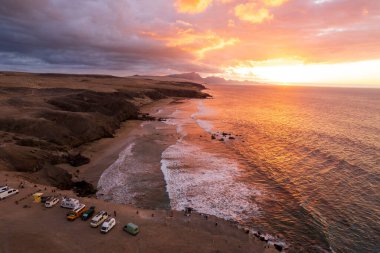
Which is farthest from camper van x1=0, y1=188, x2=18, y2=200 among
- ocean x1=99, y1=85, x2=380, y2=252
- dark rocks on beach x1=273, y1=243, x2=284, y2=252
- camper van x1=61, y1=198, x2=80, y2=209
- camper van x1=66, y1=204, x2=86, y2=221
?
dark rocks on beach x1=273, y1=243, x2=284, y2=252

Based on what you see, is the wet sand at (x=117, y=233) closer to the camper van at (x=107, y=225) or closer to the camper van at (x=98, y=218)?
the camper van at (x=107, y=225)

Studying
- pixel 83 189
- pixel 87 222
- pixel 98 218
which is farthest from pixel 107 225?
pixel 83 189

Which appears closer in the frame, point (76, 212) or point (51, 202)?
point (76, 212)

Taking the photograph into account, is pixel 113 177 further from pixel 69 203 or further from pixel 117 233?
pixel 117 233

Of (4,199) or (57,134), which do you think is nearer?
(4,199)

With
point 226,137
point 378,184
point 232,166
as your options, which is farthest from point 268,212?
point 226,137

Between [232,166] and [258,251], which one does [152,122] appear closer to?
[232,166]

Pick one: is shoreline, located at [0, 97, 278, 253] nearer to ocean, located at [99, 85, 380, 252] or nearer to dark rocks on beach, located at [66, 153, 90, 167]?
ocean, located at [99, 85, 380, 252]
